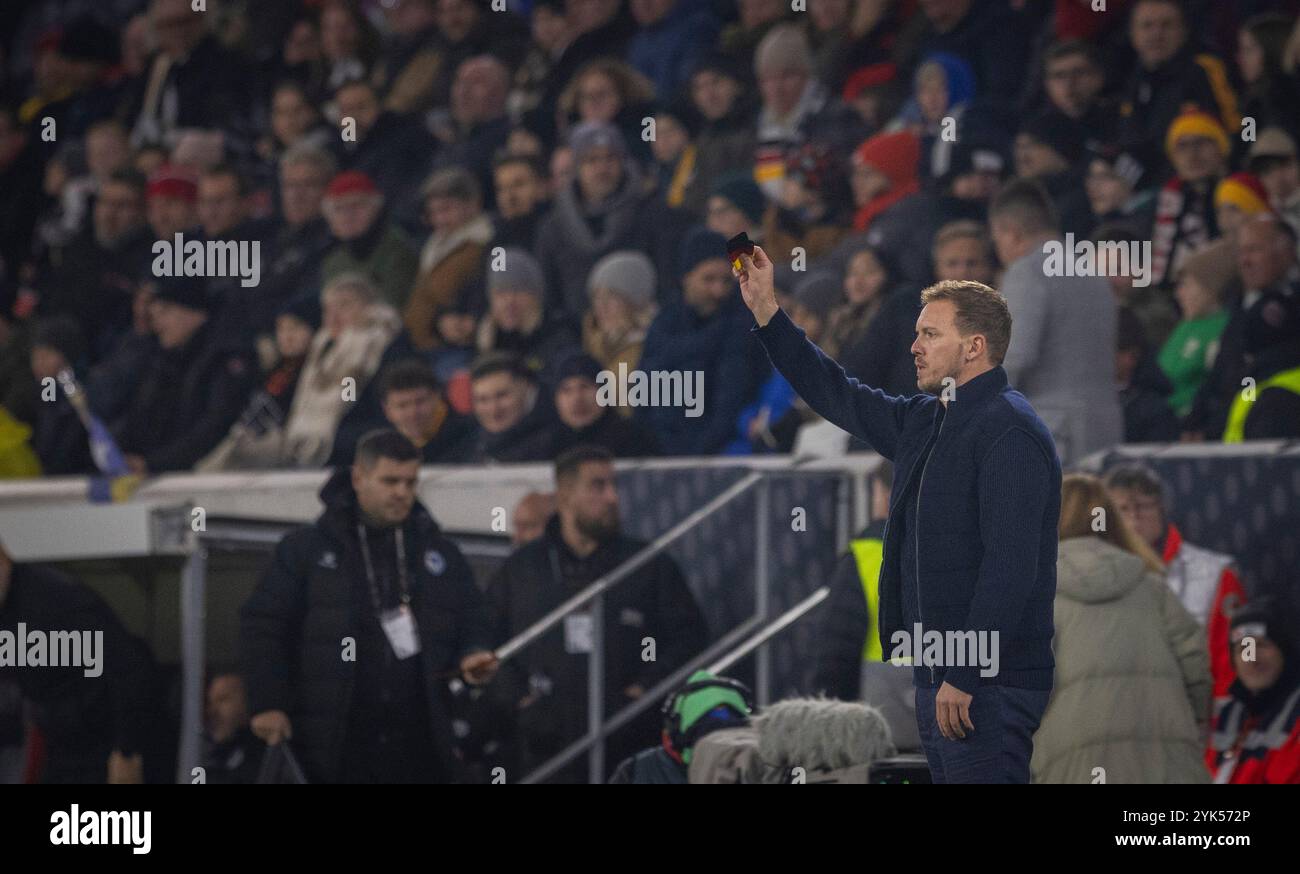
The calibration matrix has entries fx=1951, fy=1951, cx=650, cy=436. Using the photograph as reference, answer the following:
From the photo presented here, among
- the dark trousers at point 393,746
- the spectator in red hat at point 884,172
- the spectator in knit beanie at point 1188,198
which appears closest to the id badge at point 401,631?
the dark trousers at point 393,746

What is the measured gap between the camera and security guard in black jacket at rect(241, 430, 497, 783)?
271 inches

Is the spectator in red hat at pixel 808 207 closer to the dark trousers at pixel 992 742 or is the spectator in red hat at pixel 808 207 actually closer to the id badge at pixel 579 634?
the id badge at pixel 579 634

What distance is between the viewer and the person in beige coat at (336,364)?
8.34 m

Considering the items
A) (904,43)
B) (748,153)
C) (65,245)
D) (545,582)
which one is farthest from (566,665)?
(65,245)

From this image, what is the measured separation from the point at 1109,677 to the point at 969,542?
1542 millimetres

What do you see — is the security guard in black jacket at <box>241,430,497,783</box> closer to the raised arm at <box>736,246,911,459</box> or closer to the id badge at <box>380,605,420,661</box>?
the id badge at <box>380,605,420,661</box>

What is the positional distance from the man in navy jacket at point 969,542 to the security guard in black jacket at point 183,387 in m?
4.40

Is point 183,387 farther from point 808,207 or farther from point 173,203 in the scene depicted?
point 808,207

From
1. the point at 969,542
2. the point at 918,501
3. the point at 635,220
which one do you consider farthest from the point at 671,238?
the point at 969,542

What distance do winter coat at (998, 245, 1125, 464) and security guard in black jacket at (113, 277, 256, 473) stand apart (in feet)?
12.1

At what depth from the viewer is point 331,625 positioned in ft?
22.7
